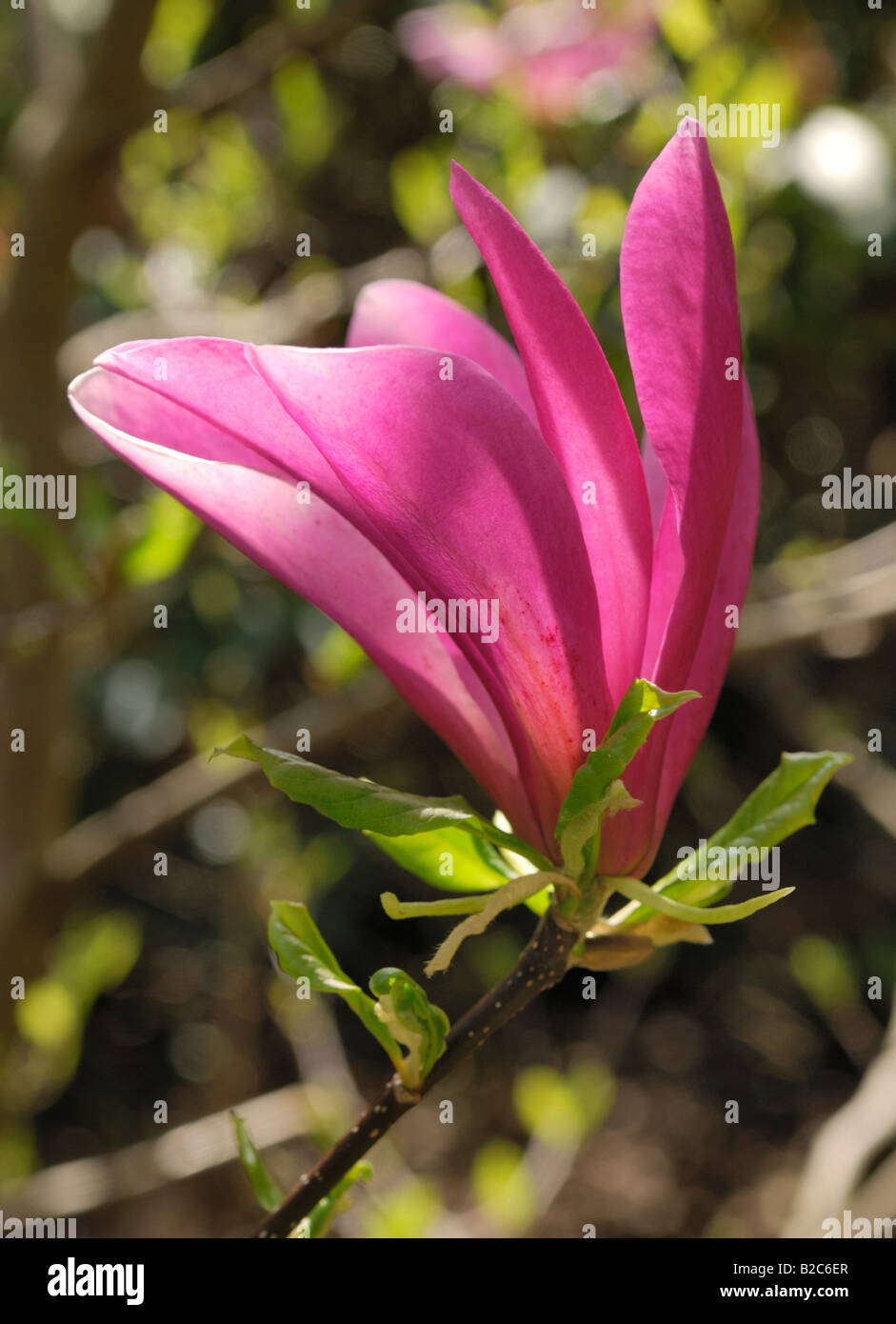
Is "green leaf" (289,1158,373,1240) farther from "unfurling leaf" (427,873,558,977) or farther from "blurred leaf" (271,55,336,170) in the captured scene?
"blurred leaf" (271,55,336,170)

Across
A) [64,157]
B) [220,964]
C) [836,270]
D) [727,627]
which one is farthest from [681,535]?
[220,964]

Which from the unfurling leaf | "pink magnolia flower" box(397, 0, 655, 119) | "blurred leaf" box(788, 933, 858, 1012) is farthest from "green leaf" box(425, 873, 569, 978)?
"blurred leaf" box(788, 933, 858, 1012)

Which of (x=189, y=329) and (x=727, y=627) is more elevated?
(x=189, y=329)

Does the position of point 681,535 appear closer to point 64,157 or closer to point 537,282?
point 537,282

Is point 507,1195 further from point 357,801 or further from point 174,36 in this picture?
point 174,36

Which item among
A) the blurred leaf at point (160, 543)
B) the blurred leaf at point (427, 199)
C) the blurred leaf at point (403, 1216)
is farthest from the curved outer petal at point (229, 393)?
the blurred leaf at point (427, 199)
